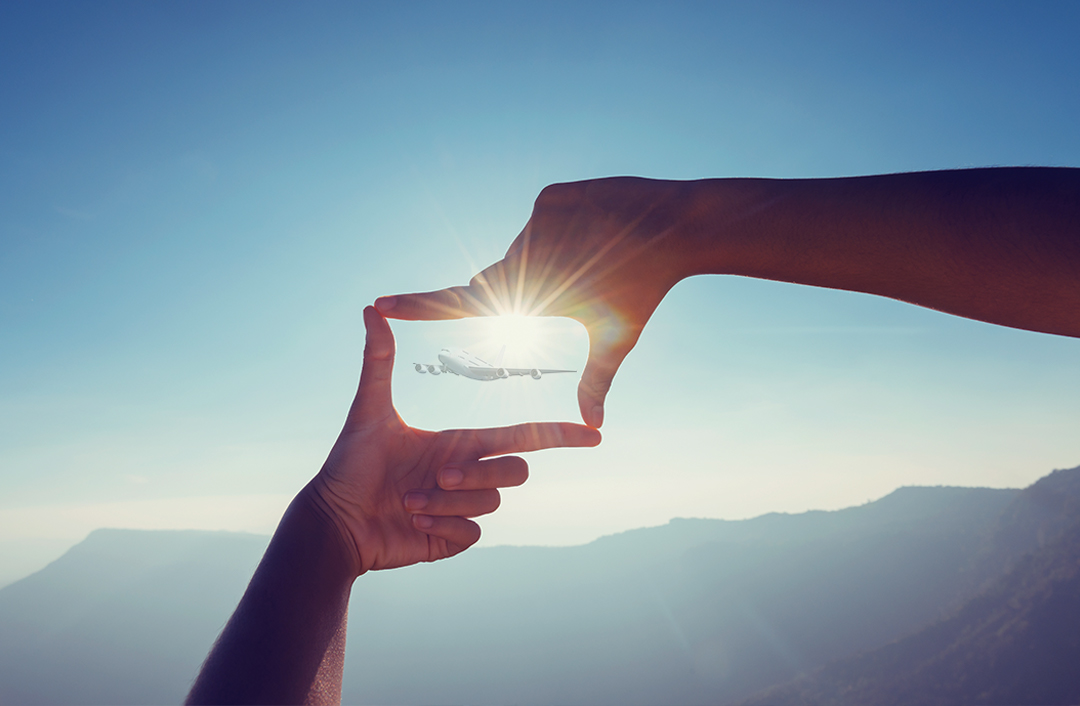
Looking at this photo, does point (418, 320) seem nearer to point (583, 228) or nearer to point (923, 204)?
point (583, 228)

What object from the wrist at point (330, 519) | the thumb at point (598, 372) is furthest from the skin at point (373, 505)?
the thumb at point (598, 372)

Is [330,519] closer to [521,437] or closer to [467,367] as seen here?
[521,437]

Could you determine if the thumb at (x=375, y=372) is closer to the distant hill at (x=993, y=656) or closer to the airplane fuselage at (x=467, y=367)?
the airplane fuselage at (x=467, y=367)

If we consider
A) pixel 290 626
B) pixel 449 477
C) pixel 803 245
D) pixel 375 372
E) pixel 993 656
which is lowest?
pixel 993 656

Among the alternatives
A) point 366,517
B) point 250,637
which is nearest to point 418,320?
point 366,517

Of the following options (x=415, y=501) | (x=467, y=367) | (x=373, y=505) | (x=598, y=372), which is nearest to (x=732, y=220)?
(x=598, y=372)

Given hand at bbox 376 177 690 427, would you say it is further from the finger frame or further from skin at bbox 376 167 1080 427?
the finger frame
